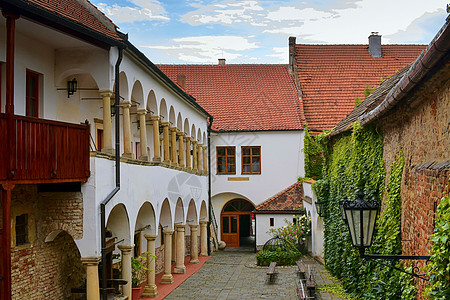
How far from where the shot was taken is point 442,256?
5.67 meters

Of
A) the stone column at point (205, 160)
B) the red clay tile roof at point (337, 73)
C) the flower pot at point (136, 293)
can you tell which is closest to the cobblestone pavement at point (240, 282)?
the flower pot at point (136, 293)

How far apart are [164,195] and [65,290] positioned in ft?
19.4

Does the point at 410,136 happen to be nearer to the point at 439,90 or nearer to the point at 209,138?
the point at 439,90

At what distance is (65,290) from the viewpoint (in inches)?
550

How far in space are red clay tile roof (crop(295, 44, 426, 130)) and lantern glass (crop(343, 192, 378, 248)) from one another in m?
24.4

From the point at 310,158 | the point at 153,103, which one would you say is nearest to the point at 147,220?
the point at 153,103

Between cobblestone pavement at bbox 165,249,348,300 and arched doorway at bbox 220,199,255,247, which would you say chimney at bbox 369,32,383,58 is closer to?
arched doorway at bbox 220,199,255,247

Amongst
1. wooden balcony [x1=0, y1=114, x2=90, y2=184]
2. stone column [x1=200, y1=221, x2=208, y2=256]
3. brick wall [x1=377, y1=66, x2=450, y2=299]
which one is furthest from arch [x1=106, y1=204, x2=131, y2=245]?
stone column [x1=200, y1=221, x2=208, y2=256]

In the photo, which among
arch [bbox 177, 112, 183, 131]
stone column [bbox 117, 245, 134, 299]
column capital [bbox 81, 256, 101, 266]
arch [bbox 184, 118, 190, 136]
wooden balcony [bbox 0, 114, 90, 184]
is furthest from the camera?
arch [bbox 184, 118, 190, 136]

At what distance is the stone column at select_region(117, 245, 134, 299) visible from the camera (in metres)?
14.8

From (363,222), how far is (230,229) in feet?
83.8

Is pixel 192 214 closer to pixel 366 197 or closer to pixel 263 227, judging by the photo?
pixel 263 227

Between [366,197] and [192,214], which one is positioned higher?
[366,197]

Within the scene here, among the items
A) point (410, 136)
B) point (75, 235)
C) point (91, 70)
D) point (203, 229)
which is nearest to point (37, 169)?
point (75, 235)
